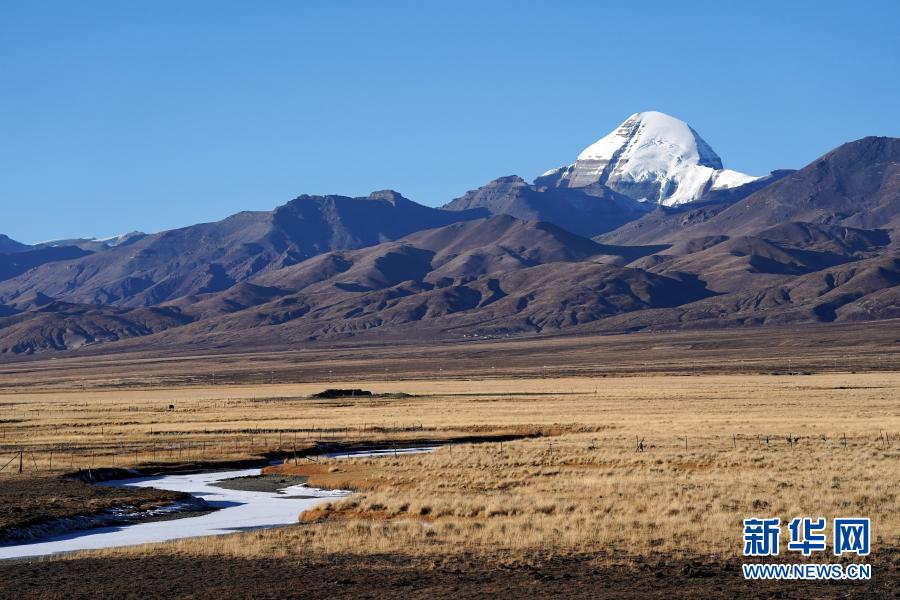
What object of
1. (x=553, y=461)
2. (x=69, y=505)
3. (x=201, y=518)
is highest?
(x=69, y=505)

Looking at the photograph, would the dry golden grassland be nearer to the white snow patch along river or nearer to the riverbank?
the white snow patch along river

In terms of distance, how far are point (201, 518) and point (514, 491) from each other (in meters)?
10.9

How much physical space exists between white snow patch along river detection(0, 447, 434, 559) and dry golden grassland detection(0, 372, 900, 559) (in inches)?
79.5

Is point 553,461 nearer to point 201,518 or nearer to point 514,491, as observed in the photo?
point 514,491

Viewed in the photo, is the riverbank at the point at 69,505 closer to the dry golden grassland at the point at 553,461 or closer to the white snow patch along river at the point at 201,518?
the white snow patch along river at the point at 201,518

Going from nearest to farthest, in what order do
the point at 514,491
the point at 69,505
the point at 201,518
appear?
the point at 201,518 < the point at 69,505 < the point at 514,491

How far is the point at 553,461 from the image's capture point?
5131 centimetres

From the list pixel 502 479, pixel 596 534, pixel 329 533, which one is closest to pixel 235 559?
pixel 329 533

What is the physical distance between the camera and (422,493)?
41.8 m

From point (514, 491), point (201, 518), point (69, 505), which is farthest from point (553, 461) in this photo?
point (69, 505)

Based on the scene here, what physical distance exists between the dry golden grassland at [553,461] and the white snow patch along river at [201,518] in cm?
202

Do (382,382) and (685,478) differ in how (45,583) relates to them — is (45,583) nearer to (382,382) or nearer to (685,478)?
(685,478)

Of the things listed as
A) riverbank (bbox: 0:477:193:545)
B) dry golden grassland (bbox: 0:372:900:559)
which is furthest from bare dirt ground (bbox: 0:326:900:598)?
riverbank (bbox: 0:477:193:545)

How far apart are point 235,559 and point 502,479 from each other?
683 inches
